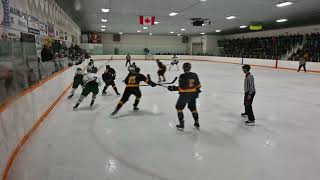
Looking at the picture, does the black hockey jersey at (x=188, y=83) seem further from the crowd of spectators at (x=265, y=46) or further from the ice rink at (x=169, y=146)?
the crowd of spectators at (x=265, y=46)

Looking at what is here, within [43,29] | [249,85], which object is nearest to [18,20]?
[43,29]

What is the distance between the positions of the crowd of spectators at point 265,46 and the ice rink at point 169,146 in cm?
1591

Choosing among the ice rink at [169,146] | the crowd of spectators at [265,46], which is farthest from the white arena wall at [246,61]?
the ice rink at [169,146]

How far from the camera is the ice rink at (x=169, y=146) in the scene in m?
2.64

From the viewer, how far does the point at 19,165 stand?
2.78m

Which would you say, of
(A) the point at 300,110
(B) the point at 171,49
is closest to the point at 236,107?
(A) the point at 300,110

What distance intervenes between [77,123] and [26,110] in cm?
98

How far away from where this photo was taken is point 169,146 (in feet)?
11.1

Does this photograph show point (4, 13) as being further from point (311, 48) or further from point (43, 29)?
point (311, 48)

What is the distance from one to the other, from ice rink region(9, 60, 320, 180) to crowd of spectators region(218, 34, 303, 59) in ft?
52.2

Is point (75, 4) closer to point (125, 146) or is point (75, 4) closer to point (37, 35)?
point (37, 35)

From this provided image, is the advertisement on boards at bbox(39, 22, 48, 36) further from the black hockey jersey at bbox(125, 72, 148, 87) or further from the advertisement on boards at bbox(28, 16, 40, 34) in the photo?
the black hockey jersey at bbox(125, 72, 148, 87)

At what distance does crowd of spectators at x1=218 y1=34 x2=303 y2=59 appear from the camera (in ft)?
63.1

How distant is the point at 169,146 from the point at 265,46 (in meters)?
21.6
